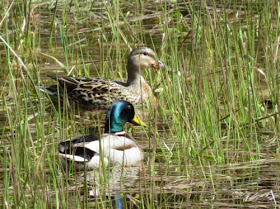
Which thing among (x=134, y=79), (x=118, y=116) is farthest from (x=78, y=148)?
(x=134, y=79)

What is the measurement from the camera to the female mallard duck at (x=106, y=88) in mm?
7328

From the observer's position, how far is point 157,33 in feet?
31.0

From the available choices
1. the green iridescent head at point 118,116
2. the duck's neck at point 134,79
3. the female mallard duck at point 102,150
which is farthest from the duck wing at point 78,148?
the duck's neck at point 134,79

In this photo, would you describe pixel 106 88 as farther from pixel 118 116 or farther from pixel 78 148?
pixel 78 148

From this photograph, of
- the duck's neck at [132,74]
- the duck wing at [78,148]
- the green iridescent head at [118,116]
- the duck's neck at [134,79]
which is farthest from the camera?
the duck's neck at [132,74]

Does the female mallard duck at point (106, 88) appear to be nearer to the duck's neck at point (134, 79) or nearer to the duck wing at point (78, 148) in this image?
the duck's neck at point (134, 79)

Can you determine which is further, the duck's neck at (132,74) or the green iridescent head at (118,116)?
the duck's neck at (132,74)

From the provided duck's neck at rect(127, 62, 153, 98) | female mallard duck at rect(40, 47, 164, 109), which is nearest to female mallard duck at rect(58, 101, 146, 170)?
female mallard duck at rect(40, 47, 164, 109)

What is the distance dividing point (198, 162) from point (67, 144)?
92 centimetres

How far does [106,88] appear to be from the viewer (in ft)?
24.0

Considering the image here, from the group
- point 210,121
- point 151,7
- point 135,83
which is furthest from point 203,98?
point 151,7

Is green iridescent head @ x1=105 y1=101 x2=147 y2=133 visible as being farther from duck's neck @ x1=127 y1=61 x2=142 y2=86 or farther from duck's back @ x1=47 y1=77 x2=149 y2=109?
duck's neck @ x1=127 y1=61 x2=142 y2=86

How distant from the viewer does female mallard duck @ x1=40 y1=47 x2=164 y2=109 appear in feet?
24.0

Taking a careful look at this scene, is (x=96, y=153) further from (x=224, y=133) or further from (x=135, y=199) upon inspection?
(x=135, y=199)
